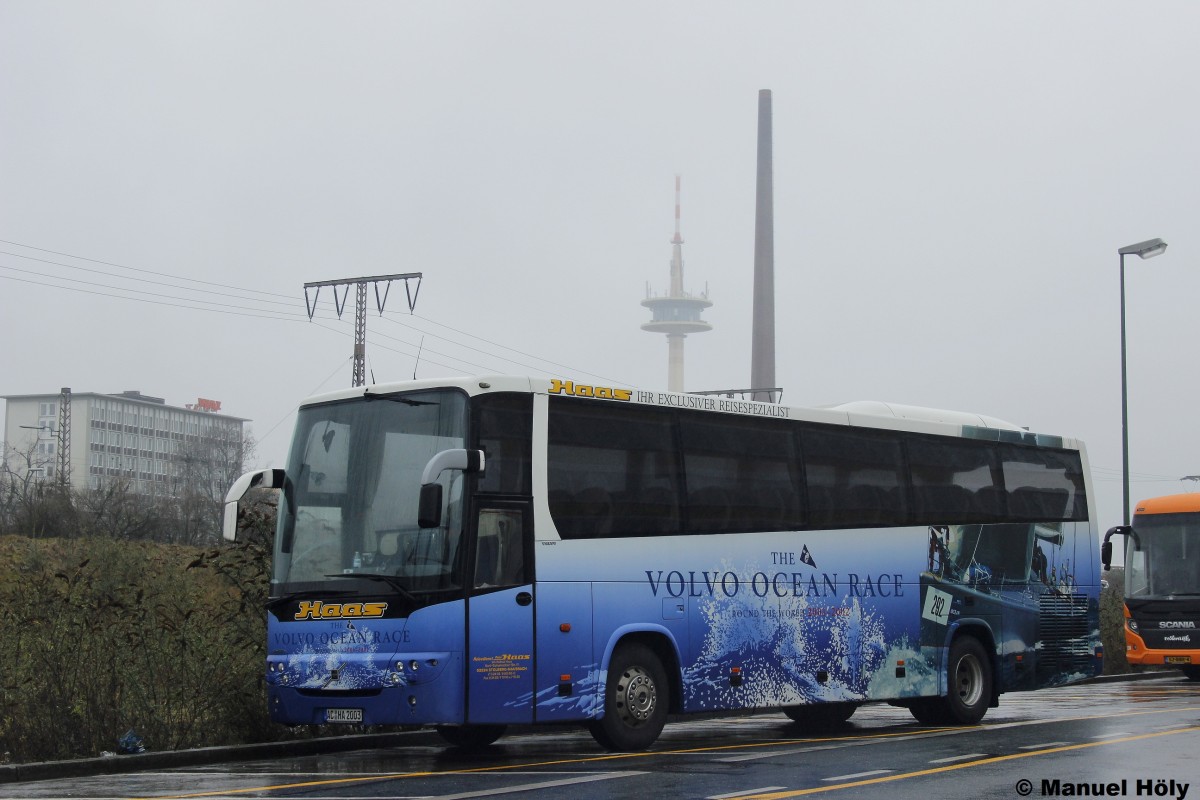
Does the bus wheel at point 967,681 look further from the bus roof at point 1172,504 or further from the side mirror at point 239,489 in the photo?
the bus roof at point 1172,504

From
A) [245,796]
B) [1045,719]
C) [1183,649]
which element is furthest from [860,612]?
[1183,649]

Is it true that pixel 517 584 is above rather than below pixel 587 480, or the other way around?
below

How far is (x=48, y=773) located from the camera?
12781 millimetres

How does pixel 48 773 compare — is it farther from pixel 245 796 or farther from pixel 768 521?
pixel 768 521

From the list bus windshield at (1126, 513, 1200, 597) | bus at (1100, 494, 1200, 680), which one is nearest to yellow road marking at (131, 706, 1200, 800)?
bus at (1100, 494, 1200, 680)

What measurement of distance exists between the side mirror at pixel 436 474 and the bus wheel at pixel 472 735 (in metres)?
2.91

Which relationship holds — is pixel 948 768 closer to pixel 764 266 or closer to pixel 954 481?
pixel 954 481

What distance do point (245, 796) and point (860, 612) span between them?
8205mm

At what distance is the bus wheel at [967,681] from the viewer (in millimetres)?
18234

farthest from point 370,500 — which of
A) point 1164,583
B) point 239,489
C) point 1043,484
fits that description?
point 1164,583

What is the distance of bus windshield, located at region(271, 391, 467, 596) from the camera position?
43.6 feet

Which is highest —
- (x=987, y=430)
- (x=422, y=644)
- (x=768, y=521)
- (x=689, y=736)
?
(x=987, y=430)

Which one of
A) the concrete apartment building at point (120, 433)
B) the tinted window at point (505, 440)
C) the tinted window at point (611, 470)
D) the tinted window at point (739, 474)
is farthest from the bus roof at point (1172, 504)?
the concrete apartment building at point (120, 433)

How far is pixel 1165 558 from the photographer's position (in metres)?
28.5
